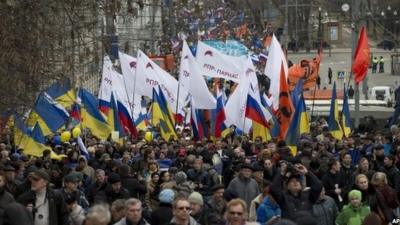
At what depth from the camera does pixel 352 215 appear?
507 inches

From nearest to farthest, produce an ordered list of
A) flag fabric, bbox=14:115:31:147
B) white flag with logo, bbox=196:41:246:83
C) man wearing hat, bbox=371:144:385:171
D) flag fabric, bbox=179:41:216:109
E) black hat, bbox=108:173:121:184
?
black hat, bbox=108:173:121:184
man wearing hat, bbox=371:144:385:171
flag fabric, bbox=14:115:31:147
flag fabric, bbox=179:41:216:109
white flag with logo, bbox=196:41:246:83

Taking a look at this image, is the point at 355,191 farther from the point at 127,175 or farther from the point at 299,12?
the point at 299,12

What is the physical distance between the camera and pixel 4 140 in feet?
80.6

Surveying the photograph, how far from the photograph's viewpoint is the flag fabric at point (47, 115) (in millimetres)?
21438

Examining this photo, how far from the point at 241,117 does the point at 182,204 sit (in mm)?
16984

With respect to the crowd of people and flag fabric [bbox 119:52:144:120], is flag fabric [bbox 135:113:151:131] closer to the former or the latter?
flag fabric [bbox 119:52:144:120]

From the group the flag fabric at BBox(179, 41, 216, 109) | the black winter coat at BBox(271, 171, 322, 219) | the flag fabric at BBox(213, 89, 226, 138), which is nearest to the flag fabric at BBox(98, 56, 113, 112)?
the flag fabric at BBox(179, 41, 216, 109)

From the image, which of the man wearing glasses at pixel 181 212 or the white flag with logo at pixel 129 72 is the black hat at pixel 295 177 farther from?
the white flag with logo at pixel 129 72

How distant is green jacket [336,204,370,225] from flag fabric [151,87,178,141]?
1241cm

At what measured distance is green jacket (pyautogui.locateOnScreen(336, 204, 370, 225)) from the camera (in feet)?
42.1

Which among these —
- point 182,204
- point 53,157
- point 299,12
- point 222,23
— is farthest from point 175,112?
point 299,12

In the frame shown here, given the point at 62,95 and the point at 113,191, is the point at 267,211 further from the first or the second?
the point at 62,95

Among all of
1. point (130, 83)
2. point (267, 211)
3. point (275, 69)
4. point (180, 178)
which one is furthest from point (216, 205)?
point (130, 83)

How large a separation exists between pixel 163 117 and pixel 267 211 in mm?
13050
